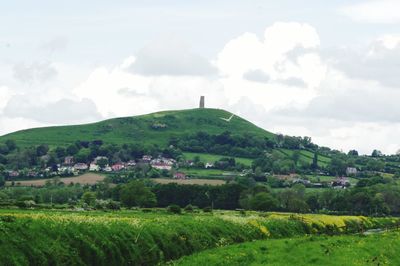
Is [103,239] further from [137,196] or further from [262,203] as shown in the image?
[262,203]

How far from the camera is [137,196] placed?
160 meters

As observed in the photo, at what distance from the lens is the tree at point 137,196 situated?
522 feet

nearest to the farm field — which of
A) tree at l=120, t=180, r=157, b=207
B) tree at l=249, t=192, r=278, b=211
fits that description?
tree at l=120, t=180, r=157, b=207

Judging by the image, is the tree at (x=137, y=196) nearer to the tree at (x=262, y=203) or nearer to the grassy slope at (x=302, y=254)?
the tree at (x=262, y=203)

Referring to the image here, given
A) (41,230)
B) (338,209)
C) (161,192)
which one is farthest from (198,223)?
(338,209)

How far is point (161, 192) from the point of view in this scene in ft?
609

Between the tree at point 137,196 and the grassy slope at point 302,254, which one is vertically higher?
the tree at point 137,196

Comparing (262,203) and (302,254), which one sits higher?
(262,203)

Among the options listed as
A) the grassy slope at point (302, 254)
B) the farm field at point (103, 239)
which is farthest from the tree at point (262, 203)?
the grassy slope at point (302, 254)

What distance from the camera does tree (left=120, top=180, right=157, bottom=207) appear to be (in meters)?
159

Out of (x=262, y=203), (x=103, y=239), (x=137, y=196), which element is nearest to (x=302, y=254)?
(x=103, y=239)

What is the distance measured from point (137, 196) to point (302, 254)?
11564 cm

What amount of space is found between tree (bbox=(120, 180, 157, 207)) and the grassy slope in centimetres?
10556

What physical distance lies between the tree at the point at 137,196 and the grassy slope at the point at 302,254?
4156 inches
